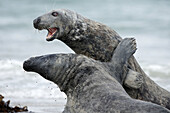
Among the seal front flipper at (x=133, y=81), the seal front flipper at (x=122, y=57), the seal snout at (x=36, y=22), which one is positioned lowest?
the seal front flipper at (x=133, y=81)

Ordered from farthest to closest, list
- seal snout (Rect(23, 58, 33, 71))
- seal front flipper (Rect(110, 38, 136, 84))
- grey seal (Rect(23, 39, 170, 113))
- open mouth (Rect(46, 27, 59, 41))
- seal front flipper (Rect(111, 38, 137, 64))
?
1. open mouth (Rect(46, 27, 59, 41))
2. seal front flipper (Rect(111, 38, 137, 64))
3. seal front flipper (Rect(110, 38, 136, 84))
4. seal snout (Rect(23, 58, 33, 71))
5. grey seal (Rect(23, 39, 170, 113))

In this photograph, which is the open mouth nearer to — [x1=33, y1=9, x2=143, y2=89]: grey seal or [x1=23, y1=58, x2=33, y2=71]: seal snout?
[x1=33, y1=9, x2=143, y2=89]: grey seal

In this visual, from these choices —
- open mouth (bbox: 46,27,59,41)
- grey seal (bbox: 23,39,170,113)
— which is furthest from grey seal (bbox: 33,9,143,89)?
grey seal (bbox: 23,39,170,113)

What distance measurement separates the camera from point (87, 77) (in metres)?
8.89

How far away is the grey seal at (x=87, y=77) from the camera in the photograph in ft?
24.3

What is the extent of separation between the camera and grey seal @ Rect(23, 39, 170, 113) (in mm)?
7415

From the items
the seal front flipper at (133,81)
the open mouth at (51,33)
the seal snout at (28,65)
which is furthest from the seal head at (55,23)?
the seal front flipper at (133,81)

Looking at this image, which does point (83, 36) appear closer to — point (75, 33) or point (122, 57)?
point (75, 33)

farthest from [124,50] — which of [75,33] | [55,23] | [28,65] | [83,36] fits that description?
[28,65]

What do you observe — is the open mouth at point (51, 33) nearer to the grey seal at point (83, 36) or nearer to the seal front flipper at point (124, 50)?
the grey seal at point (83, 36)

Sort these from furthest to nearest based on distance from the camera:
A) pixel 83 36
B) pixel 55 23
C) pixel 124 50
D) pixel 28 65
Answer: pixel 83 36, pixel 55 23, pixel 124 50, pixel 28 65

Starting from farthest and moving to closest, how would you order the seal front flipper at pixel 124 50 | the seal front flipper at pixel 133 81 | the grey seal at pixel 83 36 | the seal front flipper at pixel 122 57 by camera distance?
1. the grey seal at pixel 83 36
2. the seal front flipper at pixel 124 50
3. the seal front flipper at pixel 133 81
4. the seal front flipper at pixel 122 57

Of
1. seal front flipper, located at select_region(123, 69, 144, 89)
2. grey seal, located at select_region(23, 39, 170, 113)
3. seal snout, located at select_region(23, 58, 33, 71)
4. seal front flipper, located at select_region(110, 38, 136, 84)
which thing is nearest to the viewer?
grey seal, located at select_region(23, 39, 170, 113)

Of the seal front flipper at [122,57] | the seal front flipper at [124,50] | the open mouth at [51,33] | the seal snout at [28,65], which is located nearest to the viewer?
the seal snout at [28,65]
